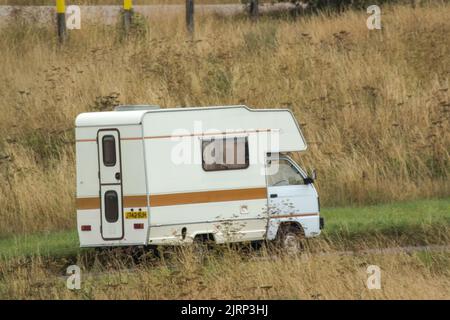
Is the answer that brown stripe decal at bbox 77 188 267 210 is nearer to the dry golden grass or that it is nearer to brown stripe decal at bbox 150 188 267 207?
brown stripe decal at bbox 150 188 267 207

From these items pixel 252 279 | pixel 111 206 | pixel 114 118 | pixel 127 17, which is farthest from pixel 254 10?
pixel 252 279

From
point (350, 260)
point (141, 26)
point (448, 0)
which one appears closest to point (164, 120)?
point (350, 260)

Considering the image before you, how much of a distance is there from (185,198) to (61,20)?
12835 mm

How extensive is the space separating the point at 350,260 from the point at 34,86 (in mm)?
13958

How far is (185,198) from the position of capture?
62.1 ft

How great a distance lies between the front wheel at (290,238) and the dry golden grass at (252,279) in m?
1.40

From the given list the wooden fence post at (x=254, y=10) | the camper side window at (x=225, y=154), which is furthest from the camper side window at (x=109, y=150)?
the wooden fence post at (x=254, y=10)

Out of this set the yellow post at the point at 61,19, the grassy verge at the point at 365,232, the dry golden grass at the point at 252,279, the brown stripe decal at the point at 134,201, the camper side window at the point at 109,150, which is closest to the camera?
the dry golden grass at the point at 252,279

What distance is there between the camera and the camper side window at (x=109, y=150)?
19.1m

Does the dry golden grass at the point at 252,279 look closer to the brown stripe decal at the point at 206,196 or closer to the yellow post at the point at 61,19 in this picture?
the brown stripe decal at the point at 206,196

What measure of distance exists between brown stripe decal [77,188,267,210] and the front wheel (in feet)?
2.35
